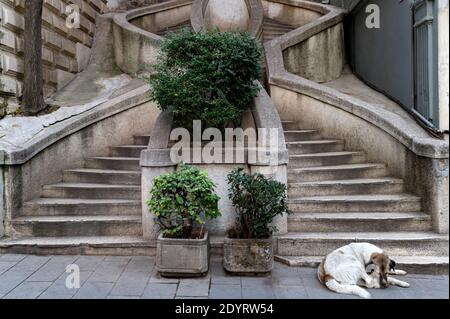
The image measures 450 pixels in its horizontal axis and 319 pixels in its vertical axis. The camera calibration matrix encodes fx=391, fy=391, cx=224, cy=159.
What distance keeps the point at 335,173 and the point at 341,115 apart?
1.54 m

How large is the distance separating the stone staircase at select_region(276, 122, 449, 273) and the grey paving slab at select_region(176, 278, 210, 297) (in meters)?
1.28

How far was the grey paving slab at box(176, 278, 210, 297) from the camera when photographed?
14.7 ft

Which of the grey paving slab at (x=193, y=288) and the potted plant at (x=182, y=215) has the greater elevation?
the potted plant at (x=182, y=215)

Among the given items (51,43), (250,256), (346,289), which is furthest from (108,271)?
(51,43)

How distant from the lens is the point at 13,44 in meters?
8.73

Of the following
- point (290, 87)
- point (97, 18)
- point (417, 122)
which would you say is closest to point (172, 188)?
point (290, 87)

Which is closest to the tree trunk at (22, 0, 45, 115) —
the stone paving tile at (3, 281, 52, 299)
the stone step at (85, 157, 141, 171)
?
the stone step at (85, 157, 141, 171)

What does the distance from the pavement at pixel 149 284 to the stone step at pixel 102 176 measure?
178 centimetres

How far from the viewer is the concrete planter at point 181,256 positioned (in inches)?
191

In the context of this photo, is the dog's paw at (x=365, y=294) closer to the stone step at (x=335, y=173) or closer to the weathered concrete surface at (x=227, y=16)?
the stone step at (x=335, y=173)

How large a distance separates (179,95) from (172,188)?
1.56 metres

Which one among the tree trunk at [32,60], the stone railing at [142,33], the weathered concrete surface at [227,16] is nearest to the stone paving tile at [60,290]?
the tree trunk at [32,60]

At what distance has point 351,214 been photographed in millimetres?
5984

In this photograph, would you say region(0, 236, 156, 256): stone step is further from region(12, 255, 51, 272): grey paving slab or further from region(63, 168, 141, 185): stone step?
region(63, 168, 141, 185): stone step
